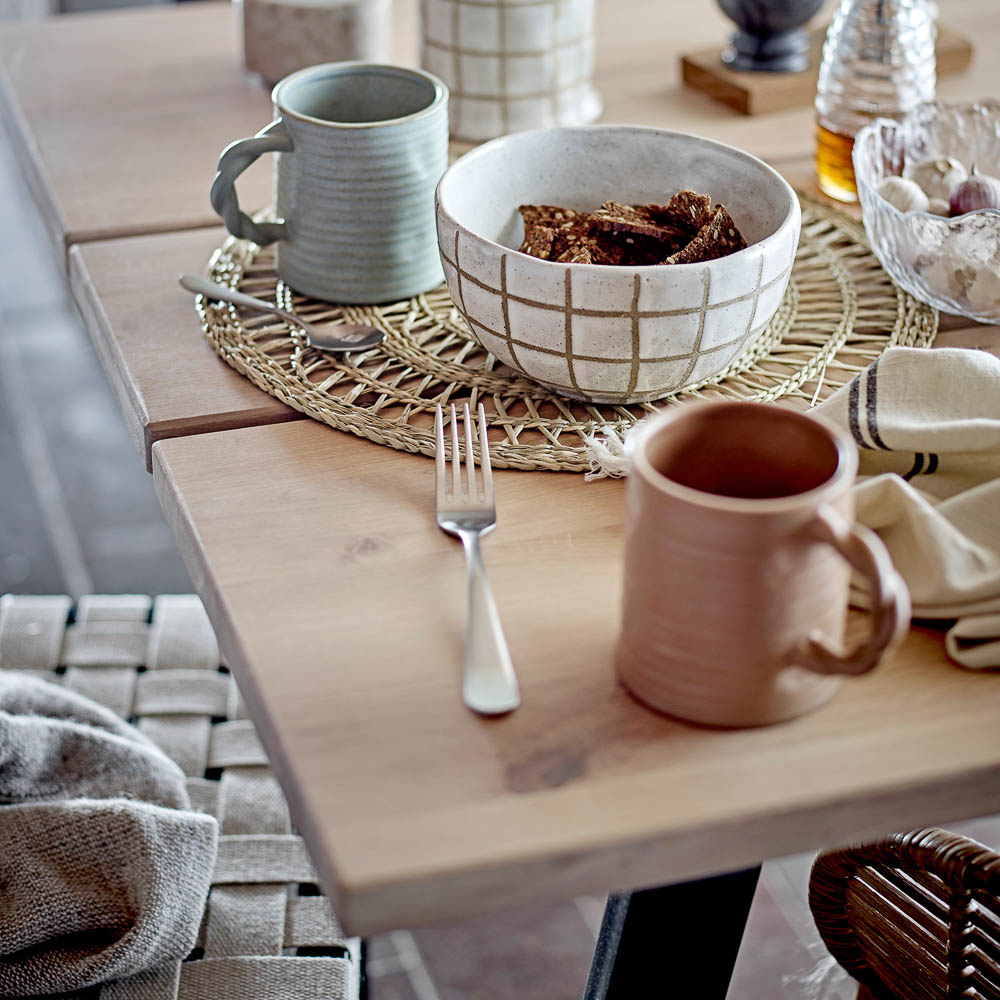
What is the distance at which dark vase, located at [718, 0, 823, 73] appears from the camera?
3.80 feet

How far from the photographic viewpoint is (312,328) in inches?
30.6

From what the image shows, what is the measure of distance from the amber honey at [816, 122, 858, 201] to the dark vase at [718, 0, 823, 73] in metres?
0.21

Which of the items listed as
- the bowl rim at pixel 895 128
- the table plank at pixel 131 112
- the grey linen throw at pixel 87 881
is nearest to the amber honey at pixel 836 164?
the bowl rim at pixel 895 128

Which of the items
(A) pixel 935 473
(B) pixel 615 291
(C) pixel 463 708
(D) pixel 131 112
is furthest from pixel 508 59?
(C) pixel 463 708

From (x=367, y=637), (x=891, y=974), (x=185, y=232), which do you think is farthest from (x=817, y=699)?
(x=185, y=232)

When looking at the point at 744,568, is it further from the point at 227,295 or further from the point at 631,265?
the point at 227,295

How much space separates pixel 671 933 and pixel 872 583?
249 mm

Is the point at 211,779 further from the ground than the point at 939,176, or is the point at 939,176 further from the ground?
the point at 939,176

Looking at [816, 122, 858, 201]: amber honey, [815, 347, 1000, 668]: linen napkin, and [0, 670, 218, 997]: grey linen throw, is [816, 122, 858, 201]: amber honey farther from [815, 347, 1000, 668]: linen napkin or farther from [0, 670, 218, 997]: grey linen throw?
[0, 670, 218, 997]: grey linen throw

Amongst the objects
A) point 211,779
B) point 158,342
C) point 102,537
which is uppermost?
point 158,342

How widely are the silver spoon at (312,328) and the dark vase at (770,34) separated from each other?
0.58 metres

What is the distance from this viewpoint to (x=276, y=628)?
55 centimetres

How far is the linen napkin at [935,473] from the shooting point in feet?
1.75

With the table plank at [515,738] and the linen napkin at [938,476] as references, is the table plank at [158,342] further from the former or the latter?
the linen napkin at [938,476]
